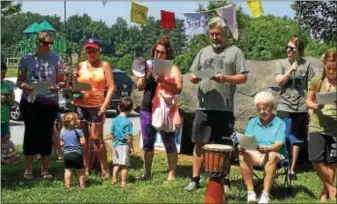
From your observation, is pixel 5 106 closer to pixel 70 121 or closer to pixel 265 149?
pixel 70 121

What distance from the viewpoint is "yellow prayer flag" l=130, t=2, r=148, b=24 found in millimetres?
8602

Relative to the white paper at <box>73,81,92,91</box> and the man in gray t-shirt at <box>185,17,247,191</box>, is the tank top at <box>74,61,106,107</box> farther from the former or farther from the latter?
the man in gray t-shirt at <box>185,17,247,191</box>

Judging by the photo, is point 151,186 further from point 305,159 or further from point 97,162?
point 305,159

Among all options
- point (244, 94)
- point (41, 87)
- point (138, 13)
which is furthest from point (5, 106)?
point (244, 94)

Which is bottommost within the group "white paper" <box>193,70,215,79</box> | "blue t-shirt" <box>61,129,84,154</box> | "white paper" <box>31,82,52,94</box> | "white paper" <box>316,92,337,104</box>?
"blue t-shirt" <box>61,129,84,154</box>

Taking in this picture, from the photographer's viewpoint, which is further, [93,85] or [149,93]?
[149,93]

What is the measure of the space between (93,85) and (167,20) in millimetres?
2516

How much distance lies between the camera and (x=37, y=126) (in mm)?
7363

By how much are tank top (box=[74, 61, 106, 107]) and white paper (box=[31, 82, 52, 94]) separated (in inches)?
15.3

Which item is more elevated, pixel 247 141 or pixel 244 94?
pixel 244 94

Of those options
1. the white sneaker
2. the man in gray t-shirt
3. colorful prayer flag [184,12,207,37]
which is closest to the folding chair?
the white sneaker

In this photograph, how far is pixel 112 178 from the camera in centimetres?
730

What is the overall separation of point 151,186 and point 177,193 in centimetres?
50

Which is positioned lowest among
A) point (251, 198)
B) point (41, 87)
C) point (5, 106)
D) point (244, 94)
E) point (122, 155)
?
point (251, 198)
